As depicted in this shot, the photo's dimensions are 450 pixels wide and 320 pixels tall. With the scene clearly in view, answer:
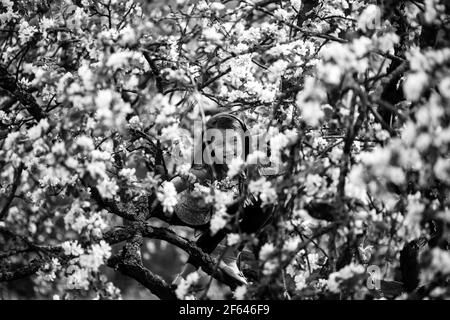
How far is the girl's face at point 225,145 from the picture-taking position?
4.46 metres

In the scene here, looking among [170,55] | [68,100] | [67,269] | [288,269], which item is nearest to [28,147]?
[68,100]

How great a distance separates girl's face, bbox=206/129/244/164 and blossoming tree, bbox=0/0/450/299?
0.26 metres

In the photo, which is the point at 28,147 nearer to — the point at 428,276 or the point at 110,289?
the point at 110,289

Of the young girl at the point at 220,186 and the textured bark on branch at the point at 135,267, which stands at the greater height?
the young girl at the point at 220,186

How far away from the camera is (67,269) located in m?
3.67

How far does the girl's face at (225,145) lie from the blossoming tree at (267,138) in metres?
0.26

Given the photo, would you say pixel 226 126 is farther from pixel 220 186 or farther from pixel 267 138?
pixel 267 138

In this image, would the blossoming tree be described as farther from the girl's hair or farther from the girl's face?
the girl's face

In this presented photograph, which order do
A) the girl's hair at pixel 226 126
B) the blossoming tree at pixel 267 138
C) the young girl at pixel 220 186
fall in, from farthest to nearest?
1. the girl's hair at pixel 226 126
2. the young girl at pixel 220 186
3. the blossoming tree at pixel 267 138

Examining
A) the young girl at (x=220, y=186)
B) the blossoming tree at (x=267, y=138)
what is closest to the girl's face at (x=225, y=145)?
the young girl at (x=220, y=186)

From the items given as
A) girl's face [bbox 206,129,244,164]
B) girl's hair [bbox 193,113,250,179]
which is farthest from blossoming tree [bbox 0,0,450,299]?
girl's face [bbox 206,129,244,164]

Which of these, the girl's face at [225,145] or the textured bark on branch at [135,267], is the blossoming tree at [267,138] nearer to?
the textured bark on branch at [135,267]

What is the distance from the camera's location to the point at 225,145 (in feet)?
14.7
